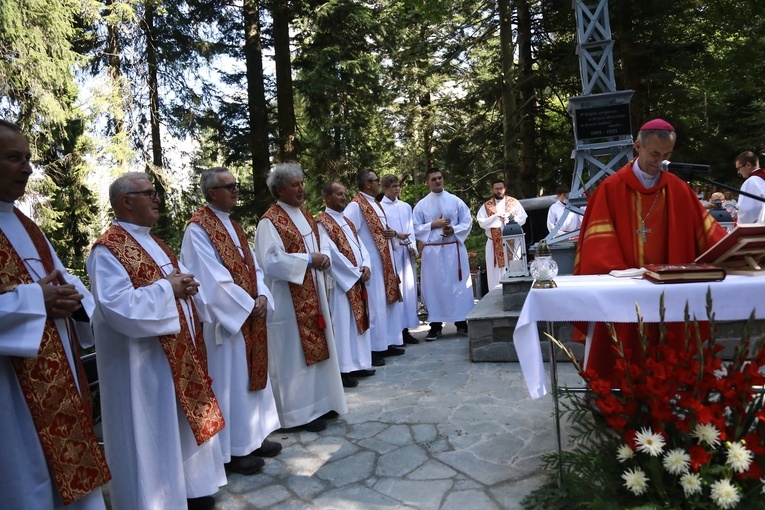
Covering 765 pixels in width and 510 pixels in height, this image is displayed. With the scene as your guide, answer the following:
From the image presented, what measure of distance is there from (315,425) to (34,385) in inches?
96.1

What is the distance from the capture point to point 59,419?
2451 mm

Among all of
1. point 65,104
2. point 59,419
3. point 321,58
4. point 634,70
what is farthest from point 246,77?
point 59,419

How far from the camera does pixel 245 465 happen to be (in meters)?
3.78

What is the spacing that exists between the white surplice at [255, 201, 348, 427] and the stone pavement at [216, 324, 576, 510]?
0.17m

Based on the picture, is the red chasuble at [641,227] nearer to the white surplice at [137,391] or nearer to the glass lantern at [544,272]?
the glass lantern at [544,272]

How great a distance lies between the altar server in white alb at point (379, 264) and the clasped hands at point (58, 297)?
15.0ft

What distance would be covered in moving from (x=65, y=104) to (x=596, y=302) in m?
11.5

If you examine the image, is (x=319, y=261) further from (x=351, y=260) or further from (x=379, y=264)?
(x=379, y=264)

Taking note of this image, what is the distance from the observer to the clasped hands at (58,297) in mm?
2451

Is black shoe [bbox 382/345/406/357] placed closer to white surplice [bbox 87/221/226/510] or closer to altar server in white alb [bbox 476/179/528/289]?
altar server in white alb [bbox 476/179/528/289]

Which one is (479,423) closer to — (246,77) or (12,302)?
(12,302)

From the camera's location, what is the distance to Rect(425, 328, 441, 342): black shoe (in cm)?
794

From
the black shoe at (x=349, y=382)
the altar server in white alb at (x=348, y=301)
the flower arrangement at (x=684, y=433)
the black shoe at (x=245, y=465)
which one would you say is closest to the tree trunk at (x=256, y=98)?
the altar server in white alb at (x=348, y=301)

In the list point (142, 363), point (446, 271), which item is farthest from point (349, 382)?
point (142, 363)
